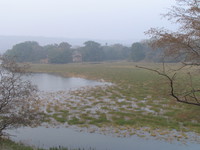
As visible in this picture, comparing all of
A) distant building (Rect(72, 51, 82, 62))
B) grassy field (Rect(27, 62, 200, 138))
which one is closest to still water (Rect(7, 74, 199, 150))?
grassy field (Rect(27, 62, 200, 138))

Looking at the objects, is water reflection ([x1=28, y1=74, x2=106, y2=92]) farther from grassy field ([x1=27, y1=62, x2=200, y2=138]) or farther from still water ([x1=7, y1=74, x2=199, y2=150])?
still water ([x1=7, y1=74, x2=199, y2=150])

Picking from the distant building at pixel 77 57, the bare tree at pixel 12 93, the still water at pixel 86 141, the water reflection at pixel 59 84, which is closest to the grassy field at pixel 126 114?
the still water at pixel 86 141

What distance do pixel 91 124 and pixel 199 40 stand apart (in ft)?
25.1

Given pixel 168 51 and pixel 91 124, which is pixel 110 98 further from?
pixel 168 51

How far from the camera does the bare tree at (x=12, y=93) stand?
27.1 ft

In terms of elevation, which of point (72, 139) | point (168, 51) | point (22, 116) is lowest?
point (72, 139)

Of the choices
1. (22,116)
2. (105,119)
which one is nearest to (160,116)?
(105,119)

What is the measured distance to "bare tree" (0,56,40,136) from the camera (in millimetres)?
8258

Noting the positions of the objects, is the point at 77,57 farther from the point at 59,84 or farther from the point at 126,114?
the point at 126,114

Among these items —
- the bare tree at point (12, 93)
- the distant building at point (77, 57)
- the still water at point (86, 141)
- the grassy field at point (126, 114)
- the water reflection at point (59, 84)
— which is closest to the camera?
the bare tree at point (12, 93)

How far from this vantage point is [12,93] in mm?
8305

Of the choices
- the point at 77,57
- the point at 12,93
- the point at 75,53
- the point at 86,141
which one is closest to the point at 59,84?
the point at 86,141

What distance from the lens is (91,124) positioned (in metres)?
11.6

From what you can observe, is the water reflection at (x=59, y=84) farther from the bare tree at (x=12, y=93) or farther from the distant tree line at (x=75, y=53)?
the distant tree line at (x=75, y=53)
